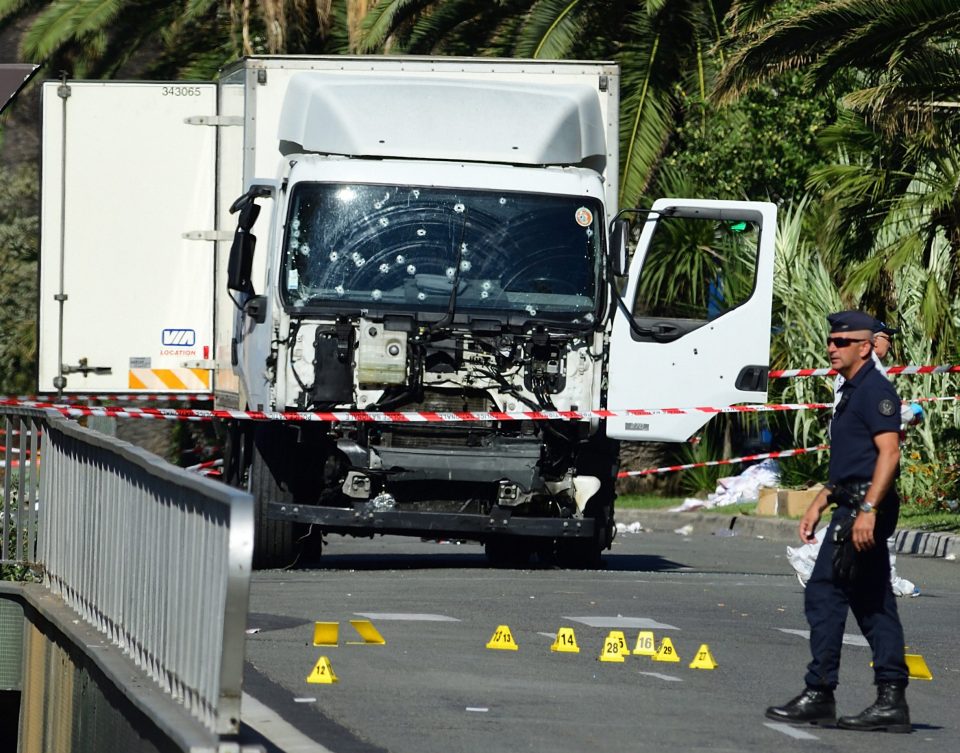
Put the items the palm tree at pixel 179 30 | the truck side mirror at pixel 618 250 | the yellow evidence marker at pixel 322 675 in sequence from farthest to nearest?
the palm tree at pixel 179 30 → the truck side mirror at pixel 618 250 → the yellow evidence marker at pixel 322 675

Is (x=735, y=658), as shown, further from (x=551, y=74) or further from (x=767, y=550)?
(x=767, y=550)

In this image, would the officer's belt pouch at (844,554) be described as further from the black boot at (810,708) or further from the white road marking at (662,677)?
the white road marking at (662,677)

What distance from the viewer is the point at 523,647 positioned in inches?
396

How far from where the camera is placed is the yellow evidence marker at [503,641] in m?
9.96

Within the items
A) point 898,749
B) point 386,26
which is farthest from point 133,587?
point 386,26

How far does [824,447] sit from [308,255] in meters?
9.07

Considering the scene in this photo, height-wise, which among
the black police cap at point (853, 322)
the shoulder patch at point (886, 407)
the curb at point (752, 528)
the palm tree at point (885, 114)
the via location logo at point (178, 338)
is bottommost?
the curb at point (752, 528)

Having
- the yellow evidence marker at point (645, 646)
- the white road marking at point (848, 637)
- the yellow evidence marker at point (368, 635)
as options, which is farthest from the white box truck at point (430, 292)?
the yellow evidence marker at point (645, 646)

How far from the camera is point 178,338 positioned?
15.5 m

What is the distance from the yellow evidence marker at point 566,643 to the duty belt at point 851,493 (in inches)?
88.9

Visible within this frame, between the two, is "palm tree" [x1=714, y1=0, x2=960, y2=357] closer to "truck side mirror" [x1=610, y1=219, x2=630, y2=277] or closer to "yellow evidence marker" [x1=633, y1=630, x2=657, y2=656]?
"truck side mirror" [x1=610, y1=219, x2=630, y2=277]

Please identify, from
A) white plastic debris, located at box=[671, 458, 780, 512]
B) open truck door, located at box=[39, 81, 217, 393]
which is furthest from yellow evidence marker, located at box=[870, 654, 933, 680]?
white plastic debris, located at box=[671, 458, 780, 512]

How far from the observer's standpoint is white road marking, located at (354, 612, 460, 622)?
37.0ft

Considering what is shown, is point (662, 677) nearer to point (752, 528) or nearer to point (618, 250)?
point (618, 250)
